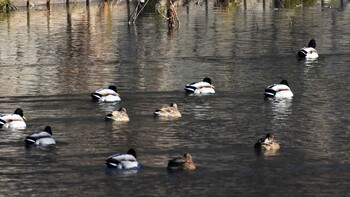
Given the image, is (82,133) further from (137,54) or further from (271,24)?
(271,24)

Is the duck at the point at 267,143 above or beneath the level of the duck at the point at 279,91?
beneath

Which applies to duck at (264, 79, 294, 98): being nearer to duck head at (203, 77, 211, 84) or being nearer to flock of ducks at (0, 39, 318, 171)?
flock of ducks at (0, 39, 318, 171)

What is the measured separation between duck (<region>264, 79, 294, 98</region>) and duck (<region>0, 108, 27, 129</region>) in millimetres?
8737

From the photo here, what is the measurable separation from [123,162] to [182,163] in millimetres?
1451

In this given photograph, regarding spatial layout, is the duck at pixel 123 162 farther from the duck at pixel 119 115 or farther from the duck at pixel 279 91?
the duck at pixel 279 91

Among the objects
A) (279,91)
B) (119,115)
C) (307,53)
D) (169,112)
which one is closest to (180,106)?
(169,112)

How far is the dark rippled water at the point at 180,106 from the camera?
26.8m

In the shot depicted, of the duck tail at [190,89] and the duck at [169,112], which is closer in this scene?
the duck at [169,112]

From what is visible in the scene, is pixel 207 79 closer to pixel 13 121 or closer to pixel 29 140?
pixel 13 121

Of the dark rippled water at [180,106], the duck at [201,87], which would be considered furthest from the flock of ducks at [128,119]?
the dark rippled water at [180,106]

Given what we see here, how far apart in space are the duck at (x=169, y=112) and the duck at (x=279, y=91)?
176 inches

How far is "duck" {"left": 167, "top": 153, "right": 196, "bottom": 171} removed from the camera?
89.6 feet

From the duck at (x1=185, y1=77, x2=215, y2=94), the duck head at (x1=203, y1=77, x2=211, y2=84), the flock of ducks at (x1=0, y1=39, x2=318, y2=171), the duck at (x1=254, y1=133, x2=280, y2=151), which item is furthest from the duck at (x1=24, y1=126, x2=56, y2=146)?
the duck head at (x1=203, y1=77, x2=211, y2=84)

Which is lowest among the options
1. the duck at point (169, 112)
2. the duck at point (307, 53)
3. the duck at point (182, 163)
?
the duck at point (182, 163)
